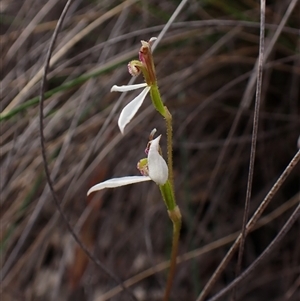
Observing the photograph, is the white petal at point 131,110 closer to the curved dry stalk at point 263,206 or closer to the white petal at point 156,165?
the white petal at point 156,165

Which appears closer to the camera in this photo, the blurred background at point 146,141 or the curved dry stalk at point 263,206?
the curved dry stalk at point 263,206

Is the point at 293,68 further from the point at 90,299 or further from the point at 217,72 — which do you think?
the point at 90,299

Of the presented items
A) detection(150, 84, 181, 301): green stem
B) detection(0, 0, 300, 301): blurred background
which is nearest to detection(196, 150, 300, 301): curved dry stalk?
detection(150, 84, 181, 301): green stem

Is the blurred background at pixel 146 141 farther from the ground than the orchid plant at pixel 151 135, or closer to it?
closer to it

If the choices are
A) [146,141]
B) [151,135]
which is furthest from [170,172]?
[146,141]

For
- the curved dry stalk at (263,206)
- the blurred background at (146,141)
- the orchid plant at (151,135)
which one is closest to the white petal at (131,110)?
the orchid plant at (151,135)

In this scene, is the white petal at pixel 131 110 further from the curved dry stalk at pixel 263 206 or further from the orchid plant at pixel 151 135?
the curved dry stalk at pixel 263 206

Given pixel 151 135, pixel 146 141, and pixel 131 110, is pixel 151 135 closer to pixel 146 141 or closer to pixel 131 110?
pixel 131 110

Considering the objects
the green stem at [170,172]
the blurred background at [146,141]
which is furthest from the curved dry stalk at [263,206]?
the blurred background at [146,141]

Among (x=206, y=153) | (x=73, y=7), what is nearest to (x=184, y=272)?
(x=206, y=153)
